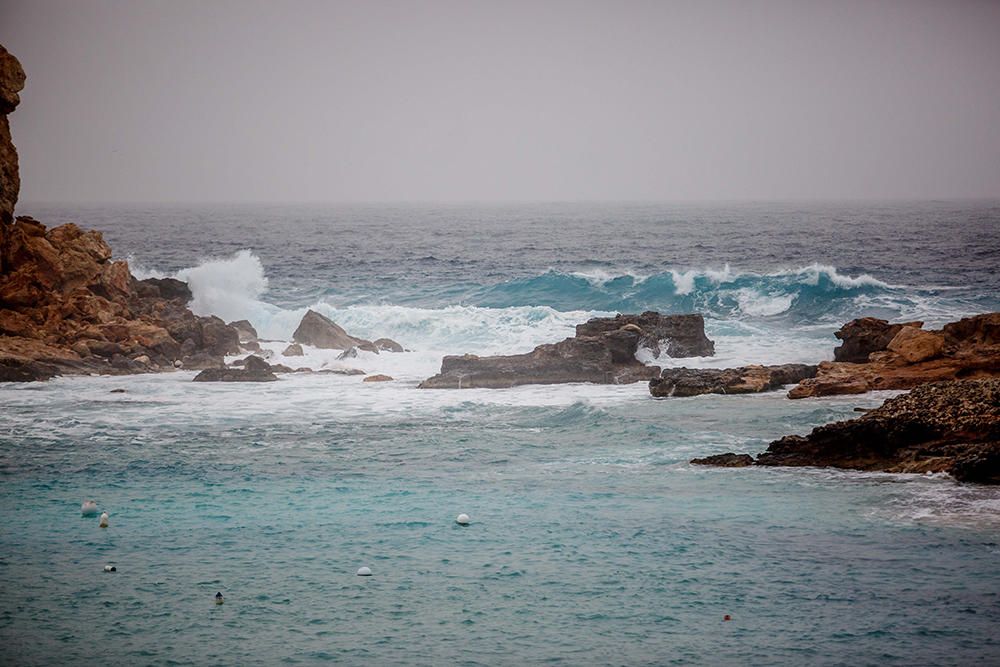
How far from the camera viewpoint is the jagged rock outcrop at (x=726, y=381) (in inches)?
999

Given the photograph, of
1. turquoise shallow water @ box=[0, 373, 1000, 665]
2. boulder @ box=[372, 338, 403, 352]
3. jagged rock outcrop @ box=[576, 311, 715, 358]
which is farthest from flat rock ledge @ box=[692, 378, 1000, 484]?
boulder @ box=[372, 338, 403, 352]

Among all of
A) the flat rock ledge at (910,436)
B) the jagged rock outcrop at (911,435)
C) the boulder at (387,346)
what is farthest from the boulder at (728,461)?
the boulder at (387,346)

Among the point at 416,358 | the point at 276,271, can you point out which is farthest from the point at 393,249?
the point at 416,358

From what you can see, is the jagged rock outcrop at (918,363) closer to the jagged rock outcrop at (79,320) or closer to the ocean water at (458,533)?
the ocean water at (458,533)

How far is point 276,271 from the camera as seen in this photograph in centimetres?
6656

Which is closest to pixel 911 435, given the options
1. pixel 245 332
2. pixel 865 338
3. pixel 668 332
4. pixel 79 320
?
pixel 865 338

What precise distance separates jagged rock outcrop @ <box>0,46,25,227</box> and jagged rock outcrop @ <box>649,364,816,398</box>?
67.2 feet

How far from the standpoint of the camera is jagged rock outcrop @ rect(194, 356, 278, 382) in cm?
2831

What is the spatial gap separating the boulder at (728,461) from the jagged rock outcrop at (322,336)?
1868 centimetres

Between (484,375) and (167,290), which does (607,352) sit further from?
(167,290)

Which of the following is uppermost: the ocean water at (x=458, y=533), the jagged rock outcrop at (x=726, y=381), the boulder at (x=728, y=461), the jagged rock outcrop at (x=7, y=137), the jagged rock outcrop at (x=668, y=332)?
the jagged rock outcrop at (x=7, y=137)

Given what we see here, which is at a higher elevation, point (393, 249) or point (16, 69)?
point (16, 69)

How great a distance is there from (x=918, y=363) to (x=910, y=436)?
26.9 feet

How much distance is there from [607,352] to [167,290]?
1880 cm
